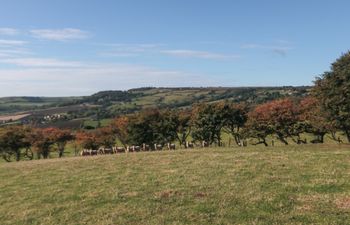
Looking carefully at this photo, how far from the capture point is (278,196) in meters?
14.7

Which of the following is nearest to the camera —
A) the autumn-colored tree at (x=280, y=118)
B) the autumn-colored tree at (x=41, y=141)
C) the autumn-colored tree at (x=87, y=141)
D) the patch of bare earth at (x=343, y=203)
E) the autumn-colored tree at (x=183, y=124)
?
the patch of bare earth at (x=343, y=203)

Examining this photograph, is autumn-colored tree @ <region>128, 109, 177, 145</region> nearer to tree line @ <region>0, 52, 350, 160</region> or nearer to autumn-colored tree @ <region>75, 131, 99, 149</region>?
tree line @ <region>0, 52, 350, 160</region>

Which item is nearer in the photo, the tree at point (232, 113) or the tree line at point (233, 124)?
the tree line at point (233, 124)

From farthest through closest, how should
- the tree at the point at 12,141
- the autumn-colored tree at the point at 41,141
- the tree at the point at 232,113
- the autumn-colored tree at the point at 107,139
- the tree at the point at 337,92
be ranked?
1. the autumn-colored tree at the point at 107,139
2. the autumn-colored tree at the point at 41,141
3. the tree at the point at 12,141
4. the tree at the point at 232,113
5. the tree at the point at 337,92

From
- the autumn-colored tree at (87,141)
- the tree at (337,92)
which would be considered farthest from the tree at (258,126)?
the autumn-colored tree at (87,141)

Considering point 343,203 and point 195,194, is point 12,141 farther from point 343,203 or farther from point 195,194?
point 343,203

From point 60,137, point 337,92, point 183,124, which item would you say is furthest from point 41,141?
point 337,92

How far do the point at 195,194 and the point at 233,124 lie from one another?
61838 mm

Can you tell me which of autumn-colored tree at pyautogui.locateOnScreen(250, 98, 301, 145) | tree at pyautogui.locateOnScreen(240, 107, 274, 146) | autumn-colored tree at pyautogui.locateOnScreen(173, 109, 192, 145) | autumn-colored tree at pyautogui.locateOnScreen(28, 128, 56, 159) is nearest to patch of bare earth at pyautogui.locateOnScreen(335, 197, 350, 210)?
autumn-colored tree at pyautogui.locateOnScreen(250, 98, 301, 145)

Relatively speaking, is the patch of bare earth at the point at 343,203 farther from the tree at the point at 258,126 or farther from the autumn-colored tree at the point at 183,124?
the autumn-colored tree at the point at 183,124

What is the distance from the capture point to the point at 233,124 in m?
77.2

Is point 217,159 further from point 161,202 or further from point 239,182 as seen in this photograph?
point 161,202

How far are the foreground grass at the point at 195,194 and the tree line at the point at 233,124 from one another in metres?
17.7

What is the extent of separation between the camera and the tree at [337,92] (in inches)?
1531
